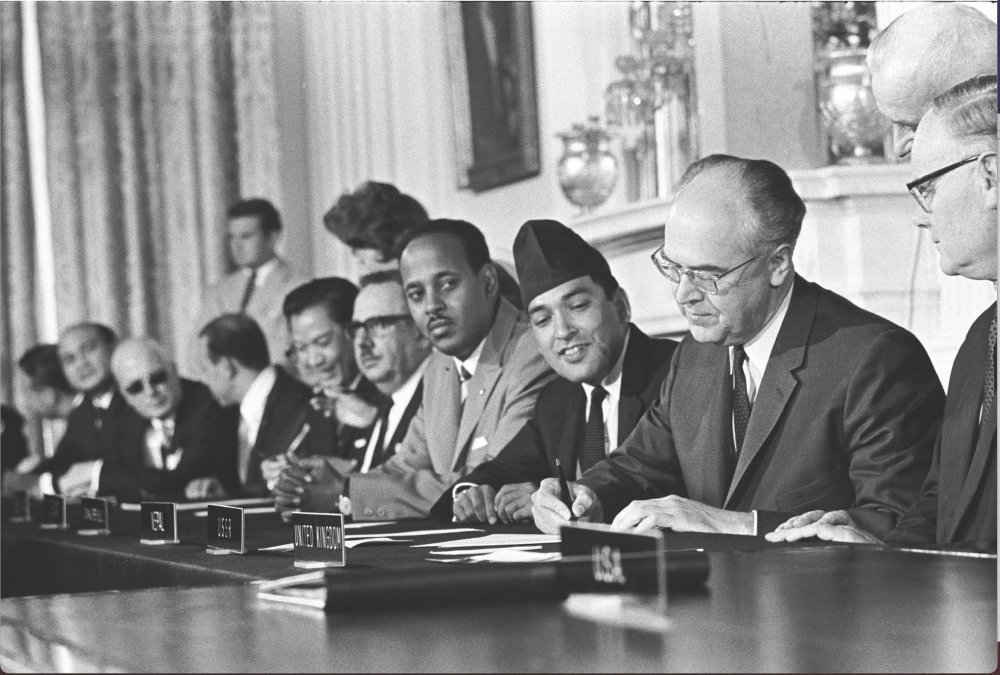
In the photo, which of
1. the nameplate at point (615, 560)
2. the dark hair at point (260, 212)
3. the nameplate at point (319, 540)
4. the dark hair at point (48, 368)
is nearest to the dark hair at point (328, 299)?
the dark hair at point (260, 212)

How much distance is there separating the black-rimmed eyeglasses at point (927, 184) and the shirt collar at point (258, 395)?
4.07 metres

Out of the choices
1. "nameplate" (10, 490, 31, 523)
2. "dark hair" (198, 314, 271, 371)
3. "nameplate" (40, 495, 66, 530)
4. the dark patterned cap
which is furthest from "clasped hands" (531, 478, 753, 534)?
"dark hair" (198, 314, 271, 371)

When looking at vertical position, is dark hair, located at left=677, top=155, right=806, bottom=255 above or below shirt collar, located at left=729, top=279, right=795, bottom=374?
above

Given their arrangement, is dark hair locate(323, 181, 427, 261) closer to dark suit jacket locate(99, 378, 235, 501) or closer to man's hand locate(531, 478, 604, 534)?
dark suit jacket locate(99, 378, 235, 501)

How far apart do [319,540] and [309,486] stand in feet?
6.61

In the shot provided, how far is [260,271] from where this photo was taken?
8570 mm

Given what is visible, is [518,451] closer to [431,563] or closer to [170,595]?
[431,563]

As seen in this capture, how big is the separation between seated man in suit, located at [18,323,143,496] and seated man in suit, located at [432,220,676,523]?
3.06m

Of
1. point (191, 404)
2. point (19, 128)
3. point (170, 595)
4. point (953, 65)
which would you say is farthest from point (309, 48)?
point (170, 595)

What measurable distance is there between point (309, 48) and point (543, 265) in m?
A: 5.93

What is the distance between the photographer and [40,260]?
427 inches

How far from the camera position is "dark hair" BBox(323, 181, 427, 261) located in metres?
5.98

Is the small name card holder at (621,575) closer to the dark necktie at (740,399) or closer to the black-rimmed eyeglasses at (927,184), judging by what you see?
the black-rimmed eyeglasses at (927,184)

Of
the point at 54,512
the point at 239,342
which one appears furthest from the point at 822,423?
the point at 239,342
